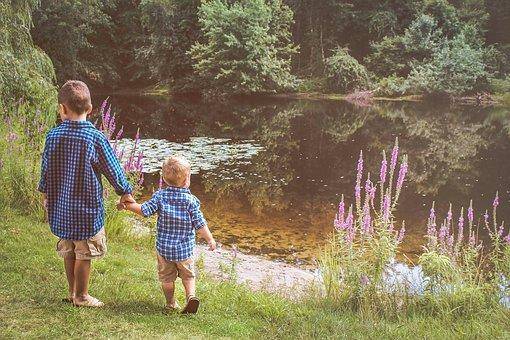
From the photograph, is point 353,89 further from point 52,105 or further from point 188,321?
point 188,321

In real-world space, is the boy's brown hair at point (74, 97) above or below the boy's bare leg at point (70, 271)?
above

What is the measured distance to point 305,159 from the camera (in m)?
17.1

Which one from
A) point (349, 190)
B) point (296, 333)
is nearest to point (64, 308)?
point (296, 333)

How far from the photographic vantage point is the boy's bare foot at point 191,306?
4656 millimetres

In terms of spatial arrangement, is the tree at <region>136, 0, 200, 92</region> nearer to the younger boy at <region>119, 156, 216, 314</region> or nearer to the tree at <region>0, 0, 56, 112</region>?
the tree at <region>0, 0, 56, 112</region>

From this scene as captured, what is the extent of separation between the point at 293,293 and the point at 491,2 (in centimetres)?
4170

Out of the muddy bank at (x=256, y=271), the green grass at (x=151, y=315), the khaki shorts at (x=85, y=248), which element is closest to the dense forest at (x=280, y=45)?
the muddy bank at (x=256, y=271)

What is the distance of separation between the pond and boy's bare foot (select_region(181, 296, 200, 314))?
12.3 ft

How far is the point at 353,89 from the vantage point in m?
38.0

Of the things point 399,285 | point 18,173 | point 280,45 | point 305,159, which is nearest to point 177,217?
point 399,285

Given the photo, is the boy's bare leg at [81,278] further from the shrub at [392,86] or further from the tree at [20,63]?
the shrub at [392,86]

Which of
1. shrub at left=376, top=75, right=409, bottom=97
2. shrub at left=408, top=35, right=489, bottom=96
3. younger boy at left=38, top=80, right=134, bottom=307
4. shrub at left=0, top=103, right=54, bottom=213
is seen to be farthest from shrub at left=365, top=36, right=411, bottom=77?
younger boy at left=38, top=80, right=134, bottom=307

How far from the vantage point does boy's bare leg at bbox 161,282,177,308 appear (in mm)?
4770

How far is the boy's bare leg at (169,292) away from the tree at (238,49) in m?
29.2
